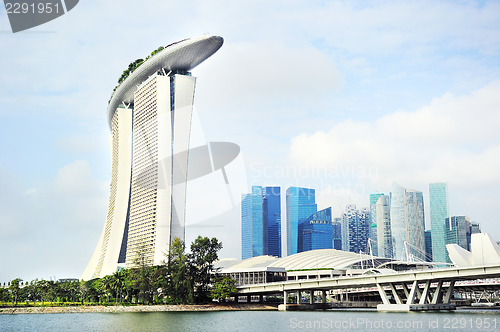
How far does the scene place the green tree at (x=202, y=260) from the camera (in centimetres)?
9188

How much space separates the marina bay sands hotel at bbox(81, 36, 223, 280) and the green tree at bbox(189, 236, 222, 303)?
17.0 metres

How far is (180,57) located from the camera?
120m

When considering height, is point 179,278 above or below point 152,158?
below

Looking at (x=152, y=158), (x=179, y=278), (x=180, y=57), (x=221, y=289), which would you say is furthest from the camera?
(x=180, y=57)

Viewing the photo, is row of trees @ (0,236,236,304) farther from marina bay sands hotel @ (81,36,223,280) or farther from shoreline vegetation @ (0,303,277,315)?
marina bay sands hotel @ (81,36,223,280)

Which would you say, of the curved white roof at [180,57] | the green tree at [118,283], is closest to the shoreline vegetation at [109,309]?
the green tree at [118,283]

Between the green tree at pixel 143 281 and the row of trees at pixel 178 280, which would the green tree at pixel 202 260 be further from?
the green tree at pixel 143 281

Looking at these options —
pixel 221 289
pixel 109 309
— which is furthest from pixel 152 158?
pixel 109 309

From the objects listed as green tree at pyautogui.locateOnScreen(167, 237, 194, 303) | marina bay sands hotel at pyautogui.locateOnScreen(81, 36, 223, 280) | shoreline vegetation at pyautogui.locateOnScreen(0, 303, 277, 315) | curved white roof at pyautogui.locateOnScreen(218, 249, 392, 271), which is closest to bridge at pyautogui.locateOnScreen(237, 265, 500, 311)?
shoreline vegetation at pyautogui.locateOnScreen(0, 303, 277, 315)

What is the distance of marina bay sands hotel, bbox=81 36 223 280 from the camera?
4537 inches

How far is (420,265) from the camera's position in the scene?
135 m

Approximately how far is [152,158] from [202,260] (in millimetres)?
34903

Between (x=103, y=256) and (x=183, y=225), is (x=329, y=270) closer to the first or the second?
(x=183, y=225)

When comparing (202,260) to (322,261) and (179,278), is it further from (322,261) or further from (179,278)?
(322,261)
